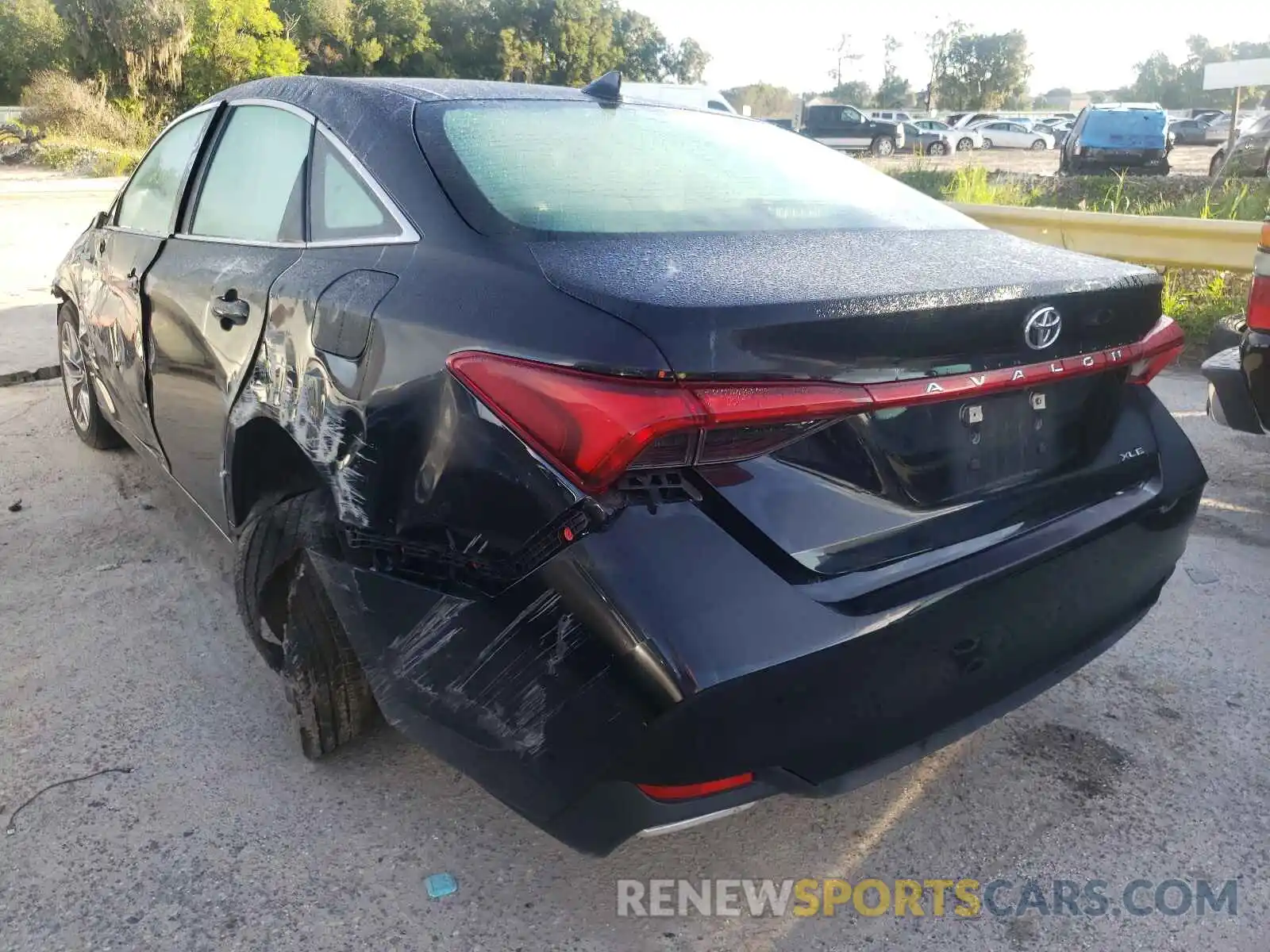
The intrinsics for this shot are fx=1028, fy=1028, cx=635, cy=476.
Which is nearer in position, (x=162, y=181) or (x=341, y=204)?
(x=341, y=204)

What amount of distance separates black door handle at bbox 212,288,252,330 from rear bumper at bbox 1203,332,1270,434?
3.36 meters

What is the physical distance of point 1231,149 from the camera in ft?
37.7

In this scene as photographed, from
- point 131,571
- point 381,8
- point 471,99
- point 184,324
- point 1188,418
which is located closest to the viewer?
point 471,99

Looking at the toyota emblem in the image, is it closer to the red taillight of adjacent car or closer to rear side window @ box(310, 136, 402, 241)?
the red taillight of adjacent car

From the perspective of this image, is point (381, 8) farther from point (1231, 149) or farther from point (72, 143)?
point (1231, 149)

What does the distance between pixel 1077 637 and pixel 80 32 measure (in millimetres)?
36112

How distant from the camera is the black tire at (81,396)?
4.46 meters

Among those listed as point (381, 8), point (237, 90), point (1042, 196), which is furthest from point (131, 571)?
point (381, 8)

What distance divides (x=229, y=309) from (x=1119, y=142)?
61.6 ft

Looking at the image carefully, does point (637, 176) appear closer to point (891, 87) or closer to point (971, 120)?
point (971, 120)

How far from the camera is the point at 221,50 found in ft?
100

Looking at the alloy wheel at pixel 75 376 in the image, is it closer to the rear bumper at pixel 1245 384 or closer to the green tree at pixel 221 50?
the rear bumper at pixel 1245 384

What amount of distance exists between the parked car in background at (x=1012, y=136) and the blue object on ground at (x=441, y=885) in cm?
4492

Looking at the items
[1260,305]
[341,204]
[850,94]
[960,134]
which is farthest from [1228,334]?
[850,94]
